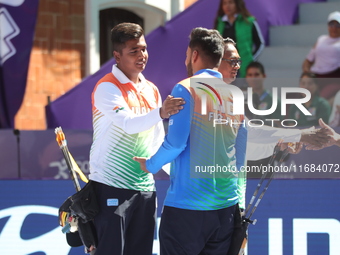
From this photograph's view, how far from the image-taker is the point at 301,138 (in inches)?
206

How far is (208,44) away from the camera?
173 inches

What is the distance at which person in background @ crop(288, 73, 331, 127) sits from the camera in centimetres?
700

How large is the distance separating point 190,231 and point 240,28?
454cm

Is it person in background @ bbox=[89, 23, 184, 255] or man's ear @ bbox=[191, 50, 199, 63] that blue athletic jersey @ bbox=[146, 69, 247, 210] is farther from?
person in background @ bbox=[89, 23, 184, 255]

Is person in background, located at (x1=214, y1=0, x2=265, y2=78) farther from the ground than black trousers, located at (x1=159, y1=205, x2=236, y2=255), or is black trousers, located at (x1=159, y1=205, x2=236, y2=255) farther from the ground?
person in background, located at (x1=214, y1=0, x2=265, y2=78)

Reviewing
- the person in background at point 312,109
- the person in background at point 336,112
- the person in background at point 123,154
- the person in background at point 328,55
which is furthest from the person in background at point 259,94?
the person in background at point 123,154

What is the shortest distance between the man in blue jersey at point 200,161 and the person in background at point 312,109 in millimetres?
2564

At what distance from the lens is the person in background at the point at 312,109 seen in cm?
700

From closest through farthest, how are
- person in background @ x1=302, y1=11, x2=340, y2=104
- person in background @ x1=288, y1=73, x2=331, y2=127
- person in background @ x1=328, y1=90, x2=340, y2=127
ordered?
person in background @ x1=288, y1=73, x2=331, y2=127
person in background @ x1=328, y1=90, x2=340, y2=127
person in background @ x1=302, y1=11, x2=340, y2=104

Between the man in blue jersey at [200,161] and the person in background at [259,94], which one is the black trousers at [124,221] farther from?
the person in background at [259,94]

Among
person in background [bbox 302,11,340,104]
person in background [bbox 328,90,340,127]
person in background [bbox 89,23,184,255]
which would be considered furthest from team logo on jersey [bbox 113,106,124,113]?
person in background [bbox 302,11,340,104]

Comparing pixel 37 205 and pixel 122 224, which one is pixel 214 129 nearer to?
pixel 122 224

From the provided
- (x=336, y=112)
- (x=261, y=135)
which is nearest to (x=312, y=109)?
(x=336, y=112)

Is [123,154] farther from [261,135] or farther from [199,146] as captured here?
[261,135]
